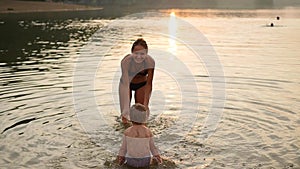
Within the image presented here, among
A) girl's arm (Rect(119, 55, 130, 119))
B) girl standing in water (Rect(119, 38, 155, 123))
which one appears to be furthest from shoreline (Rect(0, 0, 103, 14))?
girl's arm (Rect(119, 55, 130, 119))

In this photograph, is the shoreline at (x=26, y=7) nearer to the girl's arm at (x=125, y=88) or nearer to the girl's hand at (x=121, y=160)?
the girl's arm at (x=125, y=88)

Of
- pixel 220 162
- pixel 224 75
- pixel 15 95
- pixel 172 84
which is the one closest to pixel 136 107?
pixel 220 162

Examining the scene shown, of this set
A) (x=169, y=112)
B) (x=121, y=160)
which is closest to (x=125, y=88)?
(x=169, y=112)

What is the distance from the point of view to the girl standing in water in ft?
40.5

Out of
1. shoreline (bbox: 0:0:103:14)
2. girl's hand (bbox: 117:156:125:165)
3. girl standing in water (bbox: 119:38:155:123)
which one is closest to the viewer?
girl's hand (bbox: 117:156:125:165)

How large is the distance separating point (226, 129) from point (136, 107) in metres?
4.33

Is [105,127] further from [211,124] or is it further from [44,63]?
[44,63]

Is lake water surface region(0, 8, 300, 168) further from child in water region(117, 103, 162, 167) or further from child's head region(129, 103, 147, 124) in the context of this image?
child's head region(129, 103, 147, 124)

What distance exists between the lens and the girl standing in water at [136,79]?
486 inches

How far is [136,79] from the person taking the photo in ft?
42.7

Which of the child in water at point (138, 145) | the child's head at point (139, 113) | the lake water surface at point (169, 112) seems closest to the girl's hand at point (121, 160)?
the child in water at point (138, 145)

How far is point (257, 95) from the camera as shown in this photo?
55.2ft

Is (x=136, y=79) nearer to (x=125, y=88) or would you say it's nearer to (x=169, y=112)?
(x=125, y=88)

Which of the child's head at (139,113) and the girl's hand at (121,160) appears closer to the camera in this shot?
the child's head at (139,113)
